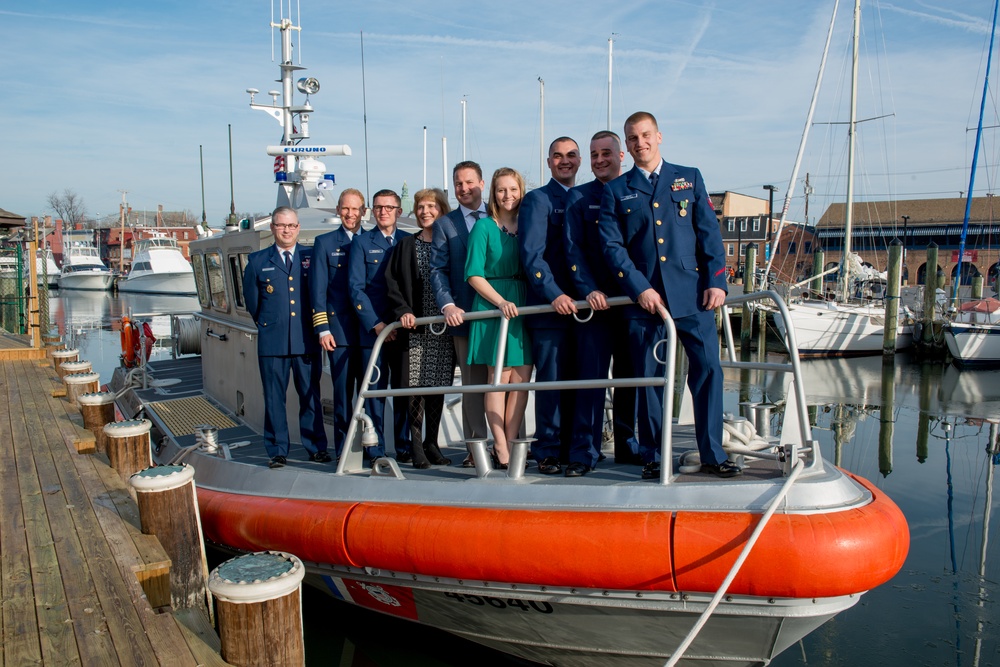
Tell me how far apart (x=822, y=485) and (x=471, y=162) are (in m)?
2.51

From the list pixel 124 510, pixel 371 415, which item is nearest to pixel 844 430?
pixel 371 415

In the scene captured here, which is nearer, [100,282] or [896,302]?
[896,302]

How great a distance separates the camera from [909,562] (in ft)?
20.1

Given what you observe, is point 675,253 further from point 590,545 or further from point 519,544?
point 519,544

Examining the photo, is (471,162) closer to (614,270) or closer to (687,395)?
(614,270)

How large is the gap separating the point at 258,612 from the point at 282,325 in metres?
2.47

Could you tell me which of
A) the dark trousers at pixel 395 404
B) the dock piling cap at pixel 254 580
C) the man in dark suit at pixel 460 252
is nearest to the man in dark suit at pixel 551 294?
the man in dark suit at pixel 460 252

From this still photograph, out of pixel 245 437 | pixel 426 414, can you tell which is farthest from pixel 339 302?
pixel 245 437

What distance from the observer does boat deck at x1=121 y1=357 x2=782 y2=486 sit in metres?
3.83

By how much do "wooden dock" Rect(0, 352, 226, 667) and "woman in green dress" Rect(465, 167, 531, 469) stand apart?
1786 millimetres

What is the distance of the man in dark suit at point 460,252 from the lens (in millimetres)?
4391

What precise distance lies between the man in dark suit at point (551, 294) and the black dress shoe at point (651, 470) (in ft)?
1.04

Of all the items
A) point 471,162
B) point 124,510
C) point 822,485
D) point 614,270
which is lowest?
point 124,510

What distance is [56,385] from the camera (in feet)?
29.5
